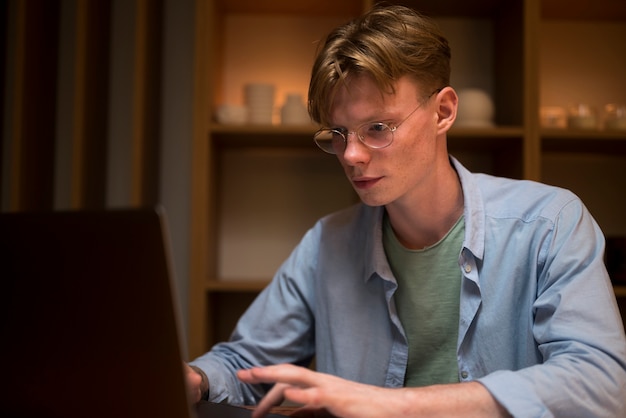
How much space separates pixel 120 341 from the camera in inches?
24.8

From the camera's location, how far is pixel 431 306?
1269mm

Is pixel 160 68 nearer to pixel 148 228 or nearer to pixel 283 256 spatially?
pixel 283 256

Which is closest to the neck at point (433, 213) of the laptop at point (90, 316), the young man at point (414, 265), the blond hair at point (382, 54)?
the young man at point (414, 265)

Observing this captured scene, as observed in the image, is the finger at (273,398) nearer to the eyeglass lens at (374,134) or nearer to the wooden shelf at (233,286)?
the eyeglass lens at (374,134)

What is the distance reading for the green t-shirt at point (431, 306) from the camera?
1.24 m

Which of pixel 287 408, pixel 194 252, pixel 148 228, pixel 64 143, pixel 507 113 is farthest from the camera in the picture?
pixel 64 143

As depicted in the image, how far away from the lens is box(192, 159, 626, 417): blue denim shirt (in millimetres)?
921

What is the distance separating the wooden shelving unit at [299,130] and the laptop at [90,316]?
57.3 inches

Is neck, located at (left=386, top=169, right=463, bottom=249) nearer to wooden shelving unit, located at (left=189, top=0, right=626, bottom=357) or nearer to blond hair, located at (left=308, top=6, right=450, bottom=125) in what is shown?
blond hair, located at (left=308, top=6, right=450, bottom=125)

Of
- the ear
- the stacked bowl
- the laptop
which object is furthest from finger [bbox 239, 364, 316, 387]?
the stacked bowl

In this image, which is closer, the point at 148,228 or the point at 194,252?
the point at 148,228

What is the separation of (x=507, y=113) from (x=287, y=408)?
164cm

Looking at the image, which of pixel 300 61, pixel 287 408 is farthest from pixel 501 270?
pixel 300 61

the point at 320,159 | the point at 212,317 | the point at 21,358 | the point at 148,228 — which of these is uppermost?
the point at 320,159
